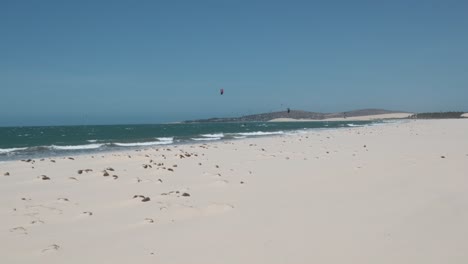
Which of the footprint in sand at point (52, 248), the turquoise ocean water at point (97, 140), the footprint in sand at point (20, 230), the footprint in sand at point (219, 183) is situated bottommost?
the turquoise ocean water at point (97, 140)

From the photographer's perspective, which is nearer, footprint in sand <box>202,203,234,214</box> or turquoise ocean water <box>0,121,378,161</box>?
footprint in sand <box>202,203,234,214</box>

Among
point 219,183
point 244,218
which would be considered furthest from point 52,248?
point 219,183

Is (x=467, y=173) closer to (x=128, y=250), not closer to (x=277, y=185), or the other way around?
(x=277, y=185)

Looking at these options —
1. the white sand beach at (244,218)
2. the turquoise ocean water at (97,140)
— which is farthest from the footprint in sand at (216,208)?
the turquoise ocean water at (97,140)

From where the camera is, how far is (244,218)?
476 centimetres

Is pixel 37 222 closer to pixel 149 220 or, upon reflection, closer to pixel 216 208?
pixel 149 220

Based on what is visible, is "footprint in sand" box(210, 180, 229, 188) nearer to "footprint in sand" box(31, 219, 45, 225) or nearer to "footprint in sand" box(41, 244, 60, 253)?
"footprint in sand" box(31, 219, 45, 225)

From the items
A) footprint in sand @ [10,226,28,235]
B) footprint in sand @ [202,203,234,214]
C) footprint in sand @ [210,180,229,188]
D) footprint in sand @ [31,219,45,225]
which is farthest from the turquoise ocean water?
footprint in sand @ [202,203,234,214]

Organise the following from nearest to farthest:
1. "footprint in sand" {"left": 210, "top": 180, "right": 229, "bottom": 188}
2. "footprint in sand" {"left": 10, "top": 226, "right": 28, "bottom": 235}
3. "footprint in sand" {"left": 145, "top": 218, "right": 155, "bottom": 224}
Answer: "footprint in sand" {"left": 10, "top": 226, "right": 28, "bottom": 235}, "footprint in sand" {"left": 145, "top": 218, "right": 155, "bottom": 224}, "footprint in sand" {"left": 210, "top": 180, "right": 229, "bottom": 188}

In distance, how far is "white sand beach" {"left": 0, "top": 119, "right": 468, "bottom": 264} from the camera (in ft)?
11.7

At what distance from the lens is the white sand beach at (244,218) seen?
3.56 meters

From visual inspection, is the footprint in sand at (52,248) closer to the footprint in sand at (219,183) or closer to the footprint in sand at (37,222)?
the footprint in sand at (37,222)

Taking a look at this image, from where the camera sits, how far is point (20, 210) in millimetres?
5547

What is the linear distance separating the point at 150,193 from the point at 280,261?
12.3 ft
